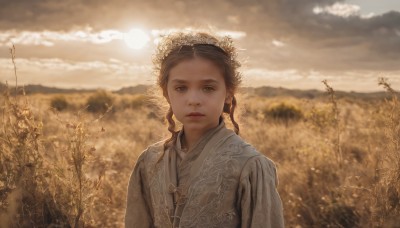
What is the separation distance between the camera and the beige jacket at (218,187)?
85.4 inches

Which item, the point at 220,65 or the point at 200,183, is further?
the point at 220,65

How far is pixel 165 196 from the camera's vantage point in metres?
2.33

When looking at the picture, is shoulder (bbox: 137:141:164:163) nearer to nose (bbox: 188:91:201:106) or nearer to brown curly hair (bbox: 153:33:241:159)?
brown curly hair (bbox: 153:33:241:159)

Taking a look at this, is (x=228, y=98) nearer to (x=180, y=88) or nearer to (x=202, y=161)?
(x=180, y=88)

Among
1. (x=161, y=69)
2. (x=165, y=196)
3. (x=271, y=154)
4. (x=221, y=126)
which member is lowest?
(x=271, y=154)

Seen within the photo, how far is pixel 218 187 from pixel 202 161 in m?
0.17

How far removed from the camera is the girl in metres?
2.19

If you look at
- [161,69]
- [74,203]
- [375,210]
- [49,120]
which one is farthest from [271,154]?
[49,120]

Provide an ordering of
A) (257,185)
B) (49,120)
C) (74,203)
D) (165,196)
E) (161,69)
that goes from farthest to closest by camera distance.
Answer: (49,120) < (74,203) < (161,69) < (165,196) < (257,185)

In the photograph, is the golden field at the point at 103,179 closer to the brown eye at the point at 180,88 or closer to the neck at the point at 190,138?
the neck at the point at 190,138

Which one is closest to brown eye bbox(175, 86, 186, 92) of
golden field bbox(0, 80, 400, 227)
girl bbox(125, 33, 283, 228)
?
girl bbox(125, 33, 283, 228)

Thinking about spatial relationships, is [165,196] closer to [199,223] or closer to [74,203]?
[199,223]

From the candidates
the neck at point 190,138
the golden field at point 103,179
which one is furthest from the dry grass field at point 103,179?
the neck at point 190,138

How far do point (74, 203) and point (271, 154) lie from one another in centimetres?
446
